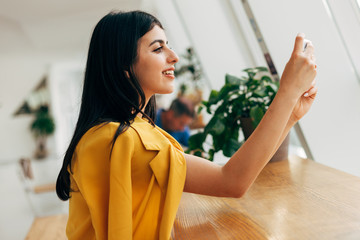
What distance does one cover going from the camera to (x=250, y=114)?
1499mm

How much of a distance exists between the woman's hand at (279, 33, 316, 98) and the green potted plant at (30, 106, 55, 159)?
1130 cm

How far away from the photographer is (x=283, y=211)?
3.14 ft

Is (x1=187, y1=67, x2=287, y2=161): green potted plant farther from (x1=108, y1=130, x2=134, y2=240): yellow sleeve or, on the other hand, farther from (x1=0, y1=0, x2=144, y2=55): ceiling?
(x1=0, y1=0, x2=144, y2=55): ceiling

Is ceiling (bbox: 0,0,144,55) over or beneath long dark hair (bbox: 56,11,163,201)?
over

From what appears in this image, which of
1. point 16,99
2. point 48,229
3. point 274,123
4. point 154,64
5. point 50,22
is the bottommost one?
point 48,229

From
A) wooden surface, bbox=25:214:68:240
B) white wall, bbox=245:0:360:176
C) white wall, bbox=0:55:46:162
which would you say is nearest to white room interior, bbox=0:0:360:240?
white wall, bbox=245:0:360:176

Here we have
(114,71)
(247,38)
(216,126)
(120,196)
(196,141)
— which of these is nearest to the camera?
(120,196)

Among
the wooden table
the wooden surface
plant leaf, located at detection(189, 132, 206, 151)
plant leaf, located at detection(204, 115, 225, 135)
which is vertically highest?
plant leaf, located at detection(204, 115, 225, 135)

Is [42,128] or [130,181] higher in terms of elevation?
[130,181]

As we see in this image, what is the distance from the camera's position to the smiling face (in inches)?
37.3

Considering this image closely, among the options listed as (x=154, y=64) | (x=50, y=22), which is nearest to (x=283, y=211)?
(x=154, y=64)

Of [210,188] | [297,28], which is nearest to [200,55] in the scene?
[297,28]

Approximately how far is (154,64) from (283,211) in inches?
20.8

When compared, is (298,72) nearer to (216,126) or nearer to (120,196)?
(120,196)
